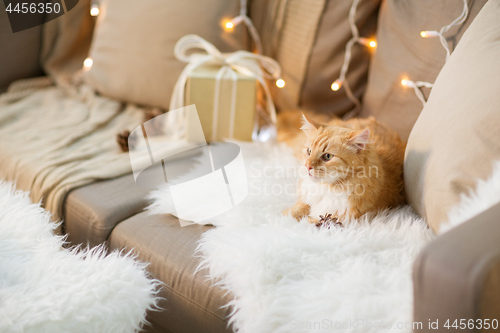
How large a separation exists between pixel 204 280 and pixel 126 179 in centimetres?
51

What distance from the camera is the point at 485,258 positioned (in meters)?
0.48

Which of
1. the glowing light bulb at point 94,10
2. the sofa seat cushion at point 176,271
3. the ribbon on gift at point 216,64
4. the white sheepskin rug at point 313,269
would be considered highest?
the glowing light bulb at point 94,10

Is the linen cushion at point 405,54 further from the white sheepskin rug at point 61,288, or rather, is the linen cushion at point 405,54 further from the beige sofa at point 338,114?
the white sheepskin rug at point 61,288

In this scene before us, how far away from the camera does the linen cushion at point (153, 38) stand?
1.46 m

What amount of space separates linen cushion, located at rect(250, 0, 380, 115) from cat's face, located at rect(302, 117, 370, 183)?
1.72 ft

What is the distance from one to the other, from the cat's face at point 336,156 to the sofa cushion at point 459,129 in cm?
14

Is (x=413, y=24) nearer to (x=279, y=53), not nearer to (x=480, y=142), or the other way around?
(x=279, y=53)

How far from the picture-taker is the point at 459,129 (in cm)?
76

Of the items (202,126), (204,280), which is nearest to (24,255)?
(204,280)

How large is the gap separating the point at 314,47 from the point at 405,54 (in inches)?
12.3

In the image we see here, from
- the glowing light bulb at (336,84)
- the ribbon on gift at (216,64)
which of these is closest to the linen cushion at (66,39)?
the ribbon on gift at (216,64)

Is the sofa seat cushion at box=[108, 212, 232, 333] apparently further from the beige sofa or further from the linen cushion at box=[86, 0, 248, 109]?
the linen cushion at box=[86, 0, 248, 109]

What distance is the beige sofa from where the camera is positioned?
1.64ft

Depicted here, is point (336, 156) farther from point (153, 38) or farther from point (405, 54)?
point (153, 38)
